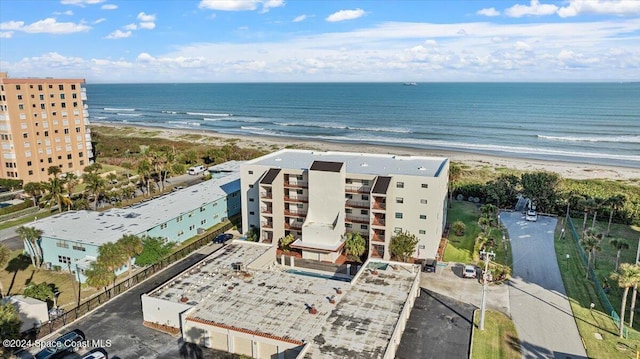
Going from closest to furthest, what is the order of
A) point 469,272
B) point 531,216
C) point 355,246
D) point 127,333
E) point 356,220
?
1. point 127,333
2. point 469,272
3. point 355,246
4. point 356,220
5. point 531,216

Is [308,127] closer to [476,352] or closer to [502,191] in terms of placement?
[502,191]

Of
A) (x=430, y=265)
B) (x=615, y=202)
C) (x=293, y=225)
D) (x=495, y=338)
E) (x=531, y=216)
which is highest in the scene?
(x=615, y=202)

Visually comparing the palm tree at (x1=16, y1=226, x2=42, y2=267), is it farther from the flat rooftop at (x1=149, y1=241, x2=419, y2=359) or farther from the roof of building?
the flat rooftop at (x1=149, y1=241, x2=419, y2=359)

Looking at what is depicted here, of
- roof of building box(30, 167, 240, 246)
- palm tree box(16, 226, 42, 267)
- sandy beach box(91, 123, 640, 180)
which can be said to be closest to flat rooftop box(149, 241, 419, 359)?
roof of building box(30, 167, 240, 246)

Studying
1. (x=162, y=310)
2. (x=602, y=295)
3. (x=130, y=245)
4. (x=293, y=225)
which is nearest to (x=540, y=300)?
(x=602, y=295)

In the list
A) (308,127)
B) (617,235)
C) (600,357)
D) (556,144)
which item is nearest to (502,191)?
(617,235)

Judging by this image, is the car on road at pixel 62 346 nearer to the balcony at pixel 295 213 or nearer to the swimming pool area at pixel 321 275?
the swimming pool area at pixel 321 275

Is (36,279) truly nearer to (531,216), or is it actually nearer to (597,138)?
(531,216)
